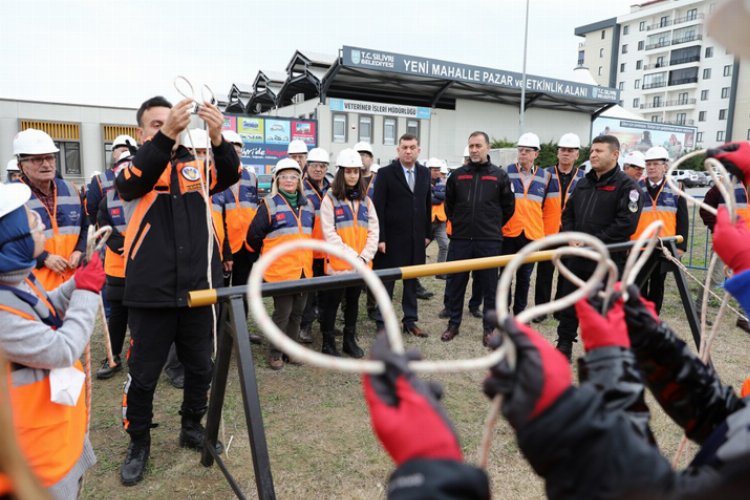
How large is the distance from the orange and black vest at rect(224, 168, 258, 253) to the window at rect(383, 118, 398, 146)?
82.4 feet

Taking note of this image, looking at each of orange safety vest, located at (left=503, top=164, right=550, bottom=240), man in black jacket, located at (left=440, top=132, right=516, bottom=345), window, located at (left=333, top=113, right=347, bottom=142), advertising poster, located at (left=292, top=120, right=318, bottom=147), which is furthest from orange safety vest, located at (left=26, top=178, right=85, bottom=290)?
window, located at (left=333, top=113, right=347, bottom=142)

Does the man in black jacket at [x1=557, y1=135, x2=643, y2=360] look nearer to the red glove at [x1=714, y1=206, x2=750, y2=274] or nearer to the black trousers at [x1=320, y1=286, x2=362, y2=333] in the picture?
the black trousers at [x1=320, y1=286, x2=362, y2=333]

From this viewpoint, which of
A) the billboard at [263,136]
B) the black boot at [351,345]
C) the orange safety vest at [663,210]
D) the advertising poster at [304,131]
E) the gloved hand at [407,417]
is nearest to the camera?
the gloved hand at [407,417]

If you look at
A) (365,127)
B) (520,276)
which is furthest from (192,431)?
(365,127)

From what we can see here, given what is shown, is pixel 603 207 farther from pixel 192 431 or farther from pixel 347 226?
pixel 192 431

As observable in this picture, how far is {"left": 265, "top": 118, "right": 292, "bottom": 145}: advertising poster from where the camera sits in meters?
20.4

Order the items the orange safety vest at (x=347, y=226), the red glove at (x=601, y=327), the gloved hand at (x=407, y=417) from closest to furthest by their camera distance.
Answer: the gloved hand at (x=407, y=417) < the red glove at (x=601, y=327) < the orange safety vest at (x=347, y=226)

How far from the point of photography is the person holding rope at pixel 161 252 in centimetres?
261

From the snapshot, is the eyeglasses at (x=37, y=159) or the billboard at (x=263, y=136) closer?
the eyeglasses at (x=37, y=159)

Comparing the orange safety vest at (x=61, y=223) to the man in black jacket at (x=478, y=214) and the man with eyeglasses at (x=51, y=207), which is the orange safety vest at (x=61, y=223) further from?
the man in black jacket at (x=478, y=214)

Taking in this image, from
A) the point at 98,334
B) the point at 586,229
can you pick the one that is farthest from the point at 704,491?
→ the point at 98,334

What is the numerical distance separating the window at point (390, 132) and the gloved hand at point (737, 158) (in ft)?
94.1

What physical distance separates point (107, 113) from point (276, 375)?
22.9 metres

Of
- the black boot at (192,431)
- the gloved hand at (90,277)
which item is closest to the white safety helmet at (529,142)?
the black boot at (192,431)
